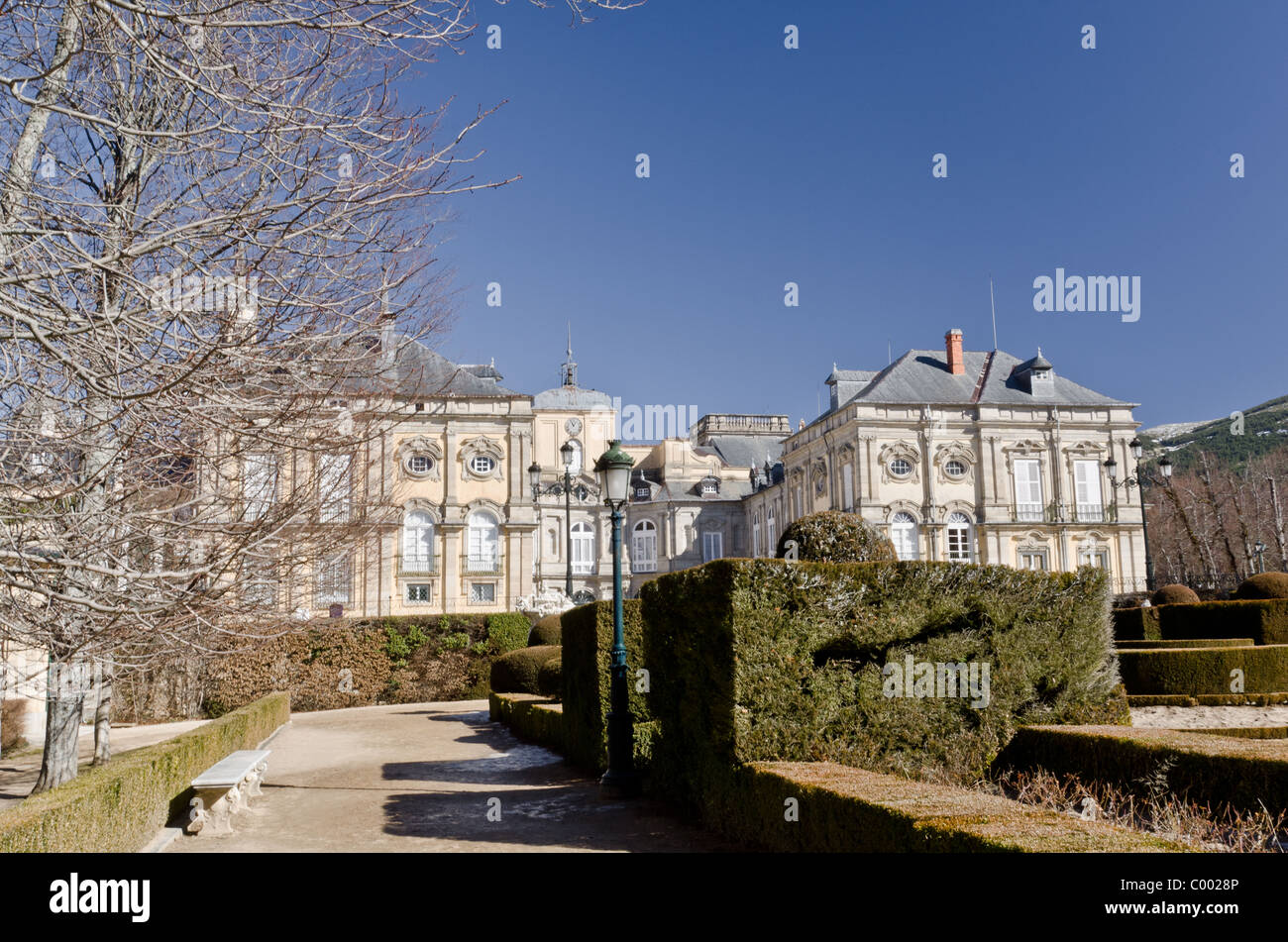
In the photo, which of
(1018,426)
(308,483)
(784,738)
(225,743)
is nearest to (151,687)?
(225,743)

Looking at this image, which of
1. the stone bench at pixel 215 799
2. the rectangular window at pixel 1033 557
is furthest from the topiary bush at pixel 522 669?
the rectangular window at pixel 1033 557

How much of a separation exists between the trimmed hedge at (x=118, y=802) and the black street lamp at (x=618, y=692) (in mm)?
4180

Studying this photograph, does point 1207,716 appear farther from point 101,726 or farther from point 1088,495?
point 1088,495

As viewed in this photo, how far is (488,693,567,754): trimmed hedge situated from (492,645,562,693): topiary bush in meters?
0.64

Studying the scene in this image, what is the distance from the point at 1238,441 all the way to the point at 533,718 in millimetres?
80944

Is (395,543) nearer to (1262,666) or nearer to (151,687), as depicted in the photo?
(151,687)

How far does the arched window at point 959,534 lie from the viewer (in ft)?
146

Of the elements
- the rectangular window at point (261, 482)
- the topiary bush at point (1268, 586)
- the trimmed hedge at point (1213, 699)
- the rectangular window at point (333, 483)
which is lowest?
the trimmed hedge at point (1213, 699)

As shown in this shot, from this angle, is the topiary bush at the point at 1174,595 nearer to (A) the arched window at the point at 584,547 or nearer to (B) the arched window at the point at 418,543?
(B) the arched window at the point at 418,543

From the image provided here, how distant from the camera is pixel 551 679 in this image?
717 inches

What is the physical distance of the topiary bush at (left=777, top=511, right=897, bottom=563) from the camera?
42.2ft

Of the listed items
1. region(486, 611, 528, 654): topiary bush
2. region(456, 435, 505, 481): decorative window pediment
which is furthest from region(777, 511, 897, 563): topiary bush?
region(456, 435, 505, 481): decorative window pediment

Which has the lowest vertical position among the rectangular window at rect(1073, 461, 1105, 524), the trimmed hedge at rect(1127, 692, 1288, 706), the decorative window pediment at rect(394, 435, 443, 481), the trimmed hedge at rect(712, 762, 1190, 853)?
the trimmed hedge at rect(1127, 692, 1288, 706)

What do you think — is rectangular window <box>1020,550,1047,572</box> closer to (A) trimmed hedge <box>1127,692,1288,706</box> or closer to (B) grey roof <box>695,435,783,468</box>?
(B) grey roof <box>695,435,783,468</box>
